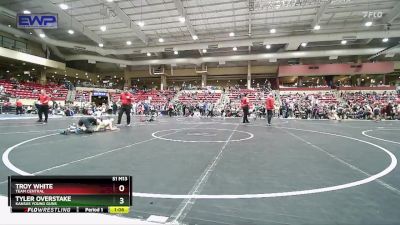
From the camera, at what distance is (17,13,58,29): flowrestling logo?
18.0 m

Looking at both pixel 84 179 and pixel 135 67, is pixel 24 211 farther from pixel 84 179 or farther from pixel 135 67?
pixel 135 67

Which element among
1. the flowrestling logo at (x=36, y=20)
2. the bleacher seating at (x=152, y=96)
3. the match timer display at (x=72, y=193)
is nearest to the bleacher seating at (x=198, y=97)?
the bleacher seating at (x=152, y=96)

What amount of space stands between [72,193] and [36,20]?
2264 cm

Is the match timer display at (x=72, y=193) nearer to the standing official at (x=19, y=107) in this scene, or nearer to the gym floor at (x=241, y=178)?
the gym floor at (x=241, y=178)

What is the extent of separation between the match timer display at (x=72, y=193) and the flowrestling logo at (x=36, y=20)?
1914 centimetres

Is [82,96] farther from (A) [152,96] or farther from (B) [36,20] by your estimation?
(B) [36,20]

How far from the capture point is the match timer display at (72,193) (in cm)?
184

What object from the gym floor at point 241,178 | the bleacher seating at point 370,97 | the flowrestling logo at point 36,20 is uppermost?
the flowrestling logo at point 36,20

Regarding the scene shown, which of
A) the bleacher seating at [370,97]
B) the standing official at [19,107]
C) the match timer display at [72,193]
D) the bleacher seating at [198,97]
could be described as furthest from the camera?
the bleacher seating at [198,97]

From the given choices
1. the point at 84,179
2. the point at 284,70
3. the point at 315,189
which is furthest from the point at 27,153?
the point at 284,70

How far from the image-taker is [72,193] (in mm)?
1861

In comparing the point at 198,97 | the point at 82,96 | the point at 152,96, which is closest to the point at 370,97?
the point at 198,97

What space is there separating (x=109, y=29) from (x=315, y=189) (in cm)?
3099

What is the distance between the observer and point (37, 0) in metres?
22.4
